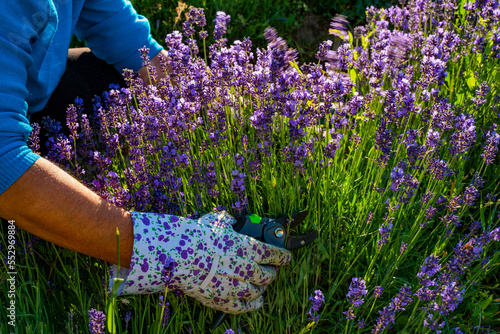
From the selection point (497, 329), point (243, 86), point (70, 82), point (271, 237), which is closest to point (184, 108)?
point (243, 86)

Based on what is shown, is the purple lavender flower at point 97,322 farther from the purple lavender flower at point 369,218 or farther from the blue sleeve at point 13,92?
the purple lavender flower at point 369,218

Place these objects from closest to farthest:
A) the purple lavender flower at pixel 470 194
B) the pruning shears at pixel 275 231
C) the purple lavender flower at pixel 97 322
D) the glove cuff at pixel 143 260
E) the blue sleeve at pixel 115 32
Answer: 1. the purple lavender flower at pixel 97 322
2. the glove cuff at pixel 143 260
3. the purple lavender flower at pixel 470 194
4. the pruning shears at pixel 275 231
5. the blue sleeve at pixel 115 32

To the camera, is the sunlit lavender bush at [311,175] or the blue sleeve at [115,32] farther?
the blue sleeve at [115,32]

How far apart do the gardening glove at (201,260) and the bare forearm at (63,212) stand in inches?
2.9

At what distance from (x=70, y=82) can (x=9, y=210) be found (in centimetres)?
124

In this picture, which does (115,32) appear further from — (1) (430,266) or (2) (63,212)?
(1) (430,266)

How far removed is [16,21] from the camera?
63.4 inches

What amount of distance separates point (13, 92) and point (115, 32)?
1203 mm

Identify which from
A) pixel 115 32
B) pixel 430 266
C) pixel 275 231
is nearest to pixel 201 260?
pixel 275 231

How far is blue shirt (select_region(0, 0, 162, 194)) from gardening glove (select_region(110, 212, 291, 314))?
0.47 m

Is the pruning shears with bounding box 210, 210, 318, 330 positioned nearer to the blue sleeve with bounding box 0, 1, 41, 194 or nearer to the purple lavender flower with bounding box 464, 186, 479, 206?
the purple lavender flower with bounding box 464, 186, 479, 206

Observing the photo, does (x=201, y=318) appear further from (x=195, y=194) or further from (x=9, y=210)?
(x=9, y=210)

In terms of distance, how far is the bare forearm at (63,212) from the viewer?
158 centimetres

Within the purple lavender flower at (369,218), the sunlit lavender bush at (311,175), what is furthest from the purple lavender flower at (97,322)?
the purple lavender flower at (369,218)
